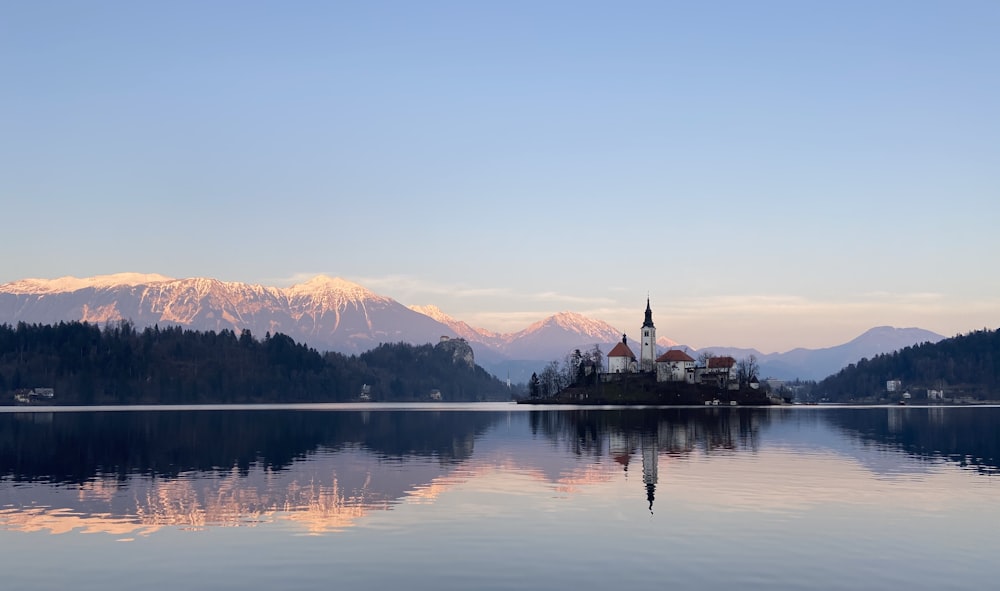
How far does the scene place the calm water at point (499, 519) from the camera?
1403 inches

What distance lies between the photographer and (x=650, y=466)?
77.2m

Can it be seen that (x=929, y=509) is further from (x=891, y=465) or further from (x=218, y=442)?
(x=218, y=442)

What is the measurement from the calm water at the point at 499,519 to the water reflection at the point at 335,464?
0.35 metres

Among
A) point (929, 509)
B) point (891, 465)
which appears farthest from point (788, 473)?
point (929, 509)

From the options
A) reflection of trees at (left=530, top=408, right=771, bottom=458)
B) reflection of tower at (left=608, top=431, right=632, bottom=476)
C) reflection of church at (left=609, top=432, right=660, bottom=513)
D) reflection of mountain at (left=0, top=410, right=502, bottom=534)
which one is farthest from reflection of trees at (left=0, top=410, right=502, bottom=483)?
reflection of church at (left=609, top=432, right=660, bottom=513)

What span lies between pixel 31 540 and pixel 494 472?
124 feet

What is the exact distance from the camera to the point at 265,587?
33438mm

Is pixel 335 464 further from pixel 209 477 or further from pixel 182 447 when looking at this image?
pixel 182 447

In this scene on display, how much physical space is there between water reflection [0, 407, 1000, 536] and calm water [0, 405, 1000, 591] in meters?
0.35

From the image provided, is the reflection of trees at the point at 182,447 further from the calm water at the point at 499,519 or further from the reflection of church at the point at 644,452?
the reflection of church at the point at 644,452

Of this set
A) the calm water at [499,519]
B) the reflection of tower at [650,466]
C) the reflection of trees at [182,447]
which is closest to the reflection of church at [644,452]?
the reflection of tower at [650,466]

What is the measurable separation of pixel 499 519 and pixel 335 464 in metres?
33.8

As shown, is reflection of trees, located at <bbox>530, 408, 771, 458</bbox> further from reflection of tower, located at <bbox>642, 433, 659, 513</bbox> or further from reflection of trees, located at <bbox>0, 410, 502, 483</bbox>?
reflection of trees, located at <bbox>0, 410, 502, 483</bbox>

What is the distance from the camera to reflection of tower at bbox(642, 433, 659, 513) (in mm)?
60369
